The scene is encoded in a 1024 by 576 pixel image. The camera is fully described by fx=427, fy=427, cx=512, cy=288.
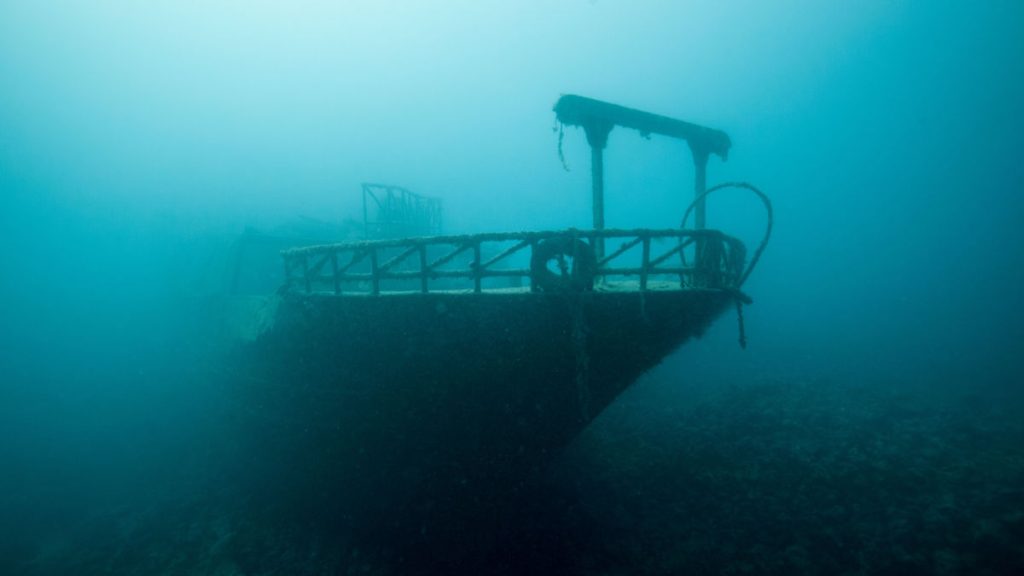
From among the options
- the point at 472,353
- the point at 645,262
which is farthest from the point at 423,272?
the point at 645,262

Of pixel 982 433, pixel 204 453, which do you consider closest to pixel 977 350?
pixel 982 433

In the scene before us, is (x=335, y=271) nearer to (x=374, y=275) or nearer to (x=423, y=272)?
(x=374, y=275)

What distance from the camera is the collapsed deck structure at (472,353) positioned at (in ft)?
19.6

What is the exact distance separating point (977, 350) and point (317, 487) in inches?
1133

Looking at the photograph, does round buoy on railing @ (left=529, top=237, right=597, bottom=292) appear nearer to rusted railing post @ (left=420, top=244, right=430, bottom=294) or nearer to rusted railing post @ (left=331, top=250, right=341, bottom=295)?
rusted railing post @ (left=420, top=244, right=430, bottom=294)

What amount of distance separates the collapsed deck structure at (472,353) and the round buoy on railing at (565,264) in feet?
0.06

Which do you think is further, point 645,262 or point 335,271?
point 335,271

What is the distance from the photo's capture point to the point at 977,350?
20422mm

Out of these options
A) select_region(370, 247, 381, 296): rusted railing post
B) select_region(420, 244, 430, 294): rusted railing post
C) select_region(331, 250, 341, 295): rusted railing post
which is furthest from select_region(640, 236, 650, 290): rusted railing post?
select_region(331, 250, 341, 295): rusted railing post

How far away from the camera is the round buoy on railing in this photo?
228 inches

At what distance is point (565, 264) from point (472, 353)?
6.67 feet

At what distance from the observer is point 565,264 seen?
5.86 meters

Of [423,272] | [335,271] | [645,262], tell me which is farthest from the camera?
[335,271]

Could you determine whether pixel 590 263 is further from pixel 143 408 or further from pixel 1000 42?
pixel 1000 42
